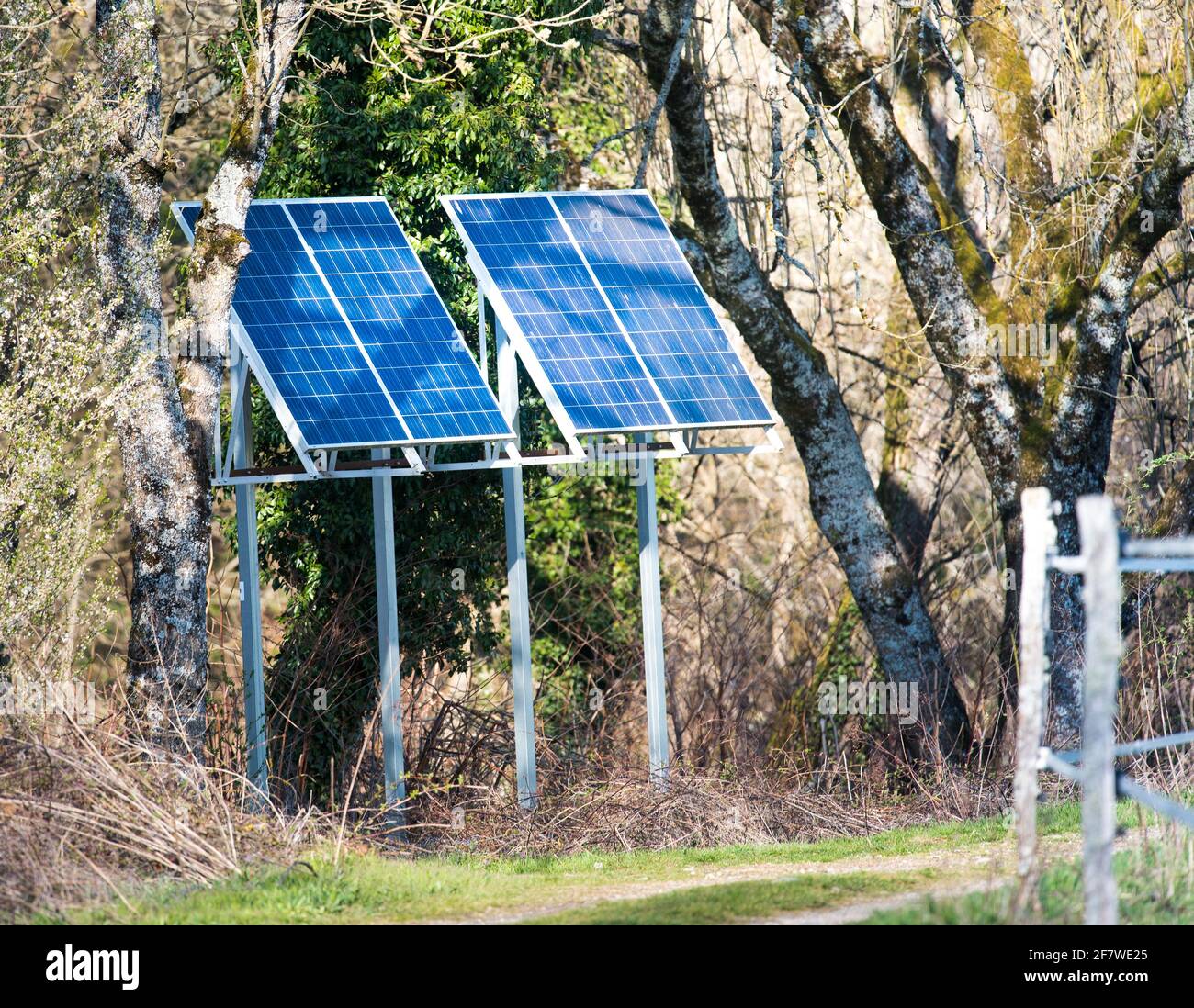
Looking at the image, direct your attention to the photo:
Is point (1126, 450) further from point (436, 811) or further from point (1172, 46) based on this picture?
point (436, 811)

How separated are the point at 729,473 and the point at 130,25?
40.9ft

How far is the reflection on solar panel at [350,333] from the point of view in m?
10.4

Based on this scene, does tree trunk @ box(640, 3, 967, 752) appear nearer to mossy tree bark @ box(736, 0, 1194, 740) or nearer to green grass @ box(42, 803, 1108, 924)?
mossy tree bark @ box(736, 0, 1194, 740)

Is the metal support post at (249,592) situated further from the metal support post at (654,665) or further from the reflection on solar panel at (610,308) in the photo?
the metal support post at (654,665)

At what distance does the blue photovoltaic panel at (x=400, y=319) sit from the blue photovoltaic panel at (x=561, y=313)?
1.61 feet

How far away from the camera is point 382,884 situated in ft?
27.0

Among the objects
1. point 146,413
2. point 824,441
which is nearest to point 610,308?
point 146,413

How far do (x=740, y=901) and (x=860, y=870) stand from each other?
1.34 m

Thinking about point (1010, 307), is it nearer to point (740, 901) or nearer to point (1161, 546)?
point (740, 901)

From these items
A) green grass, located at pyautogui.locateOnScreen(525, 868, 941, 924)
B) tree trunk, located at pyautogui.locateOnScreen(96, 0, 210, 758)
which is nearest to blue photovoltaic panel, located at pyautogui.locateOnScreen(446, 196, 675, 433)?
tree trunk, located at pyautogui.locateOnScreen(96, 0, 210, 758)

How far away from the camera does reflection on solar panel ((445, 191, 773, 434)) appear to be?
10.9m

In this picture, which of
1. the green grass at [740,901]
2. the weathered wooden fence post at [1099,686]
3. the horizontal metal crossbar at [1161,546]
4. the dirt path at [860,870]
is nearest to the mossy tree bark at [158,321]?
the dirt path at [860,870]
